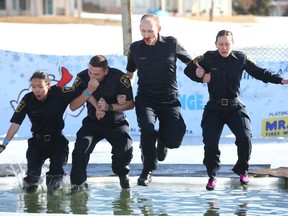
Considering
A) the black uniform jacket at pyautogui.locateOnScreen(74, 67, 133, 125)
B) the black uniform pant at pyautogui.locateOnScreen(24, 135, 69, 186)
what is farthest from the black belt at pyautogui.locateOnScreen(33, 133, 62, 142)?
the black uniform jacket at pyautogui.locateOnScreen(74, 67, 133, 125)

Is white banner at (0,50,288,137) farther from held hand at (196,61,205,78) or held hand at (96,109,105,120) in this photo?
held hand at (96,109,105,120)

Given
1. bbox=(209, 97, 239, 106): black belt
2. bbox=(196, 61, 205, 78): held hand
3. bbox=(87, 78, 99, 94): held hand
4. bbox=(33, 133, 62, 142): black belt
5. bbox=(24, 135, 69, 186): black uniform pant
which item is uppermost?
bbox=(196, 61, 205, 78): held hand

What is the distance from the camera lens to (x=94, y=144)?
10.6 metres

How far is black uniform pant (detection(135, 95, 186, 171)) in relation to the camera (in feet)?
34.8

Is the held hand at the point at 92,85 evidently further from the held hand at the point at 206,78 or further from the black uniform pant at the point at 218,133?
the black uniform pant at the point at 218,133

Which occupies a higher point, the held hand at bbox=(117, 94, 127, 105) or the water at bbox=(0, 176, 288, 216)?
the held hand at bbox=(117, 94, 127, 105)

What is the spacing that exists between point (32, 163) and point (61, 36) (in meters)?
34.6

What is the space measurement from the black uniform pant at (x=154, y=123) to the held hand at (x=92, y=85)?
68 cm

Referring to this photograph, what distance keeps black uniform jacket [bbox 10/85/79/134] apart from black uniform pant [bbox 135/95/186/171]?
83cm

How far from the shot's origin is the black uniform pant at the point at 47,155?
34.6ft

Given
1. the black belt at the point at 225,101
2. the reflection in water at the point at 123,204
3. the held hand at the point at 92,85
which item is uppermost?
the held hand at the point at 92,85

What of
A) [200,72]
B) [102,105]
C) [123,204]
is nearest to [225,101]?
[200,72]

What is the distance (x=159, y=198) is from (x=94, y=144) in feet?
3.17

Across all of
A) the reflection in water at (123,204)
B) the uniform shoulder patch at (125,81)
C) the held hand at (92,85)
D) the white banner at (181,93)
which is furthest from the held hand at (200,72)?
the white banner at (181,93)
